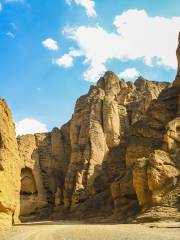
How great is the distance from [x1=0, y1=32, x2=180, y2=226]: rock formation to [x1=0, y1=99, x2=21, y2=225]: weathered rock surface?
0.35 feet

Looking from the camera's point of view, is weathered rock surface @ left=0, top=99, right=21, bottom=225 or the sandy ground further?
weathered rock surface @ left=0, top=99, right=21, bottom=225

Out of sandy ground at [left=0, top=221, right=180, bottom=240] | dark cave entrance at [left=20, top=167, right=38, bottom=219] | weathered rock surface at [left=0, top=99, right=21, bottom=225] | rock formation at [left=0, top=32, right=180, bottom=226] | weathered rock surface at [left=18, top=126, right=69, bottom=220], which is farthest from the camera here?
weathered rock surface at [left=18, top=126, right=69, bottom=220]

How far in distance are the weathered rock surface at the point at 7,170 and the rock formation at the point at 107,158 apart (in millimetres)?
106

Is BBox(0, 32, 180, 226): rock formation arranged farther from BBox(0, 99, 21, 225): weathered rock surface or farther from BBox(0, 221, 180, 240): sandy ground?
BBox(0, 221, 180, 240): sandy ground

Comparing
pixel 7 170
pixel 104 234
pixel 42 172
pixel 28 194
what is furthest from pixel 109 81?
pixel 104 234

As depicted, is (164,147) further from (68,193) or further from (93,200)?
(68,193)

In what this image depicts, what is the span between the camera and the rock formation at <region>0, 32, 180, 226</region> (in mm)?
41125

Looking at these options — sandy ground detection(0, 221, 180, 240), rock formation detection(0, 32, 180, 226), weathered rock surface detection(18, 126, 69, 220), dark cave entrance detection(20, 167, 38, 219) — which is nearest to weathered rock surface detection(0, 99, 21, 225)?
rock formation detection(0, 32, 180, 226)

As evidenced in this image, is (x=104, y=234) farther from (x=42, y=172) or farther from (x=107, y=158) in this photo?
(x=42, y=172)

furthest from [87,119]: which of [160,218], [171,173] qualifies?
[160,218]

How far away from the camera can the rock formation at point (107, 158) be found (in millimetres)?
41125

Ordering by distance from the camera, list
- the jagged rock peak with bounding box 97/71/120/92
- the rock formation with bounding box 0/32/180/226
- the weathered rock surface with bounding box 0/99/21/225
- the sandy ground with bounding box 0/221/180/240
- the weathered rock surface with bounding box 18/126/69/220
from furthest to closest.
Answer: the jagged rock peak with bounding box 97/71/120/92, the weathered rock surface with bounding box 18/126/69/220, the rock formation with bounding box 0/32/180/226, the weathered rock surface with bounding box 0/99/21/225, the sandy ground with bounding box 0/221/180/240

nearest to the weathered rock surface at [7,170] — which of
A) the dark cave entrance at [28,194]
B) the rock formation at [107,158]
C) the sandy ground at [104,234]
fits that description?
the rock formation at [107,158]

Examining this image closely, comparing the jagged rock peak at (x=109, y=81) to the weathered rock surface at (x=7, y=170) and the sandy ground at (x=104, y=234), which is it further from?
the sandy ground at (x=104, y=234)
